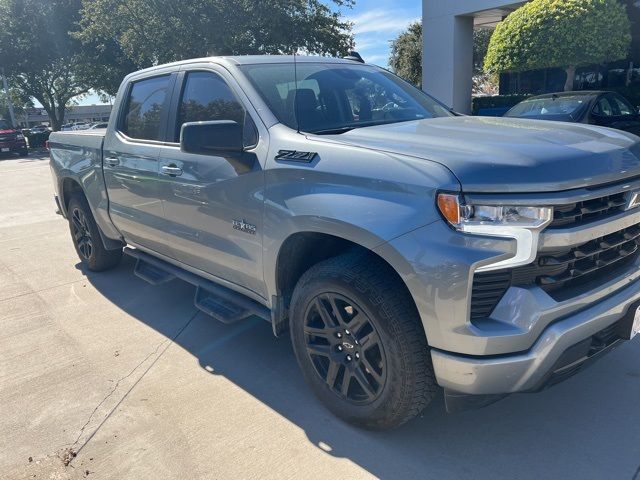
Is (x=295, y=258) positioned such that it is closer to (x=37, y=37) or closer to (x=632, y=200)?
(x=632, y=200)

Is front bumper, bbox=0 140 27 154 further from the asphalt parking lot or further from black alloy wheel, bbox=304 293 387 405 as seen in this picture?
black alloy wheel, bbox=304 293 387 405

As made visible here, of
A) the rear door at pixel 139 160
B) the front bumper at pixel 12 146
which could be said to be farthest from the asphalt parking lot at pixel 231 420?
the front bumper at pixel 12 146

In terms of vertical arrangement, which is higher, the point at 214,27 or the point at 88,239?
the point at 214,27

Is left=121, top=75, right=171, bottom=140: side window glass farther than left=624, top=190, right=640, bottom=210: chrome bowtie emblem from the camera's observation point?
Yes

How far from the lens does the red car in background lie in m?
24.2

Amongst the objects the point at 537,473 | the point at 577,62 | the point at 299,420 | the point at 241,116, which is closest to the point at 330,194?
the point at 241,116

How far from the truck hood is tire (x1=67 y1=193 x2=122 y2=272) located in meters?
3.45

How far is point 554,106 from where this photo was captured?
9.43m

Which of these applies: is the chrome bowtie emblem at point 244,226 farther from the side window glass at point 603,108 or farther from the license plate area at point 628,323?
the side window glass at point 603,108

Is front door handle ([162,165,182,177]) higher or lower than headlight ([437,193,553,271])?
higher

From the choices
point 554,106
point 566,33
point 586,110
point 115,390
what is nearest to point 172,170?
point 115,390

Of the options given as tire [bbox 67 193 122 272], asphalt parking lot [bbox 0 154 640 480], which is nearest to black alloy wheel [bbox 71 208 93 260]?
tire [bbox 67 193 122 272]

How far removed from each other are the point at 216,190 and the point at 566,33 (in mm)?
14785

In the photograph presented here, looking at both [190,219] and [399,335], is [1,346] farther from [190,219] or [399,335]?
[399,335]
